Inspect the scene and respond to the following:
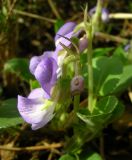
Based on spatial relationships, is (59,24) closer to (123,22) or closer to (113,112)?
(113,112)

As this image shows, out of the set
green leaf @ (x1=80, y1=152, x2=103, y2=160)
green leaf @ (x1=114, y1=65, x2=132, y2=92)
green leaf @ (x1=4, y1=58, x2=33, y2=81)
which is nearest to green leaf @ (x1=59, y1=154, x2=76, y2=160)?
green leaf @ (x1=80, y1=152, x2=103, y2=160)

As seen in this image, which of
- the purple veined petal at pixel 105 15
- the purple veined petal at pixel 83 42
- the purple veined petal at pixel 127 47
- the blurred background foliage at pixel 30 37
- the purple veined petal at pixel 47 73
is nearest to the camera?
the purple veined petal at pixel 47 73

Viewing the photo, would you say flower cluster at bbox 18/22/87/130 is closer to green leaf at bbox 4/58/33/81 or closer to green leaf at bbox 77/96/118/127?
green leaf at bbox 77/96/118/127

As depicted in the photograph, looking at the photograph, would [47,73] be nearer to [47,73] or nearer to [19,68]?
[47,73]

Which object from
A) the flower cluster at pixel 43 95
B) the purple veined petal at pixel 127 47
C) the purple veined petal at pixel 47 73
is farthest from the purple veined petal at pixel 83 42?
the purple veined petal at pixel 127 47

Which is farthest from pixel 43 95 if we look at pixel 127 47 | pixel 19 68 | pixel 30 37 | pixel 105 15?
pixel 30 37

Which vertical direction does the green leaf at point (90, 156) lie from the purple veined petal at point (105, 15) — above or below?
below

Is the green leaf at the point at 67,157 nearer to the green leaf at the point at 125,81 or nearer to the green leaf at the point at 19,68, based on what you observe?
the green leaf at the point at 125,81
